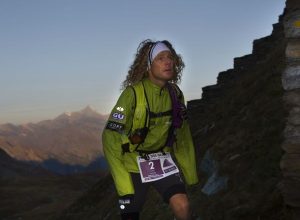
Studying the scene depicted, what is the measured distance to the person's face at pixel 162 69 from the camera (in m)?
6.54

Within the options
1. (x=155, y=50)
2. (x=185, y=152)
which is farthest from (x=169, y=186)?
(x=155, y=50)

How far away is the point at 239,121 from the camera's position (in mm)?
15836

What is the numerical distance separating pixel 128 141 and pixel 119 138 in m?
0.14

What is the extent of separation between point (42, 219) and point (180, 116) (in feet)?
Answer: 168

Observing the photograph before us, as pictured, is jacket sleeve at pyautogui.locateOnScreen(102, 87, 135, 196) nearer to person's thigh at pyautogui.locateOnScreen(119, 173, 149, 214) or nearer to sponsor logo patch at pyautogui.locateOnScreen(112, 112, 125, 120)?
sponsor logo patch at pyautogui.locateOnScreen(112, 112, 125, 120)

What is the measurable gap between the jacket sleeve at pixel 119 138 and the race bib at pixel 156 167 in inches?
11.6

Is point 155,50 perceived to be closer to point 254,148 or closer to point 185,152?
point 185,152

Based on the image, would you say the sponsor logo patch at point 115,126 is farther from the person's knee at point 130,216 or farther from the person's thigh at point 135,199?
the person's knee at point 130,216

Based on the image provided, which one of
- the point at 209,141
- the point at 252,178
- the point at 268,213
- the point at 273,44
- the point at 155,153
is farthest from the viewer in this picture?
the point at 273,44

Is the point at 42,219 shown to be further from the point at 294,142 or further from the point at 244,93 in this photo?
the point at 294,142

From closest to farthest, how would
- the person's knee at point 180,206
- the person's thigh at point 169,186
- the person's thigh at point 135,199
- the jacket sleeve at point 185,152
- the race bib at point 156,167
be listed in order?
the person's knee at point 180,206 → the person's thigh at point 135,199 → the person's thigh at point 169,186 → the race bib at point 156,167 → the jacket sleeve at point 185,152

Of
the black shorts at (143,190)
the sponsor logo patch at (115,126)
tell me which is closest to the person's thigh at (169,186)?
the black shorts at (143,190)

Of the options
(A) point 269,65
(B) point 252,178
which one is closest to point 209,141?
(A) point 269,65

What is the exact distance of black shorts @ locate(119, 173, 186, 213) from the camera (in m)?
6.27
